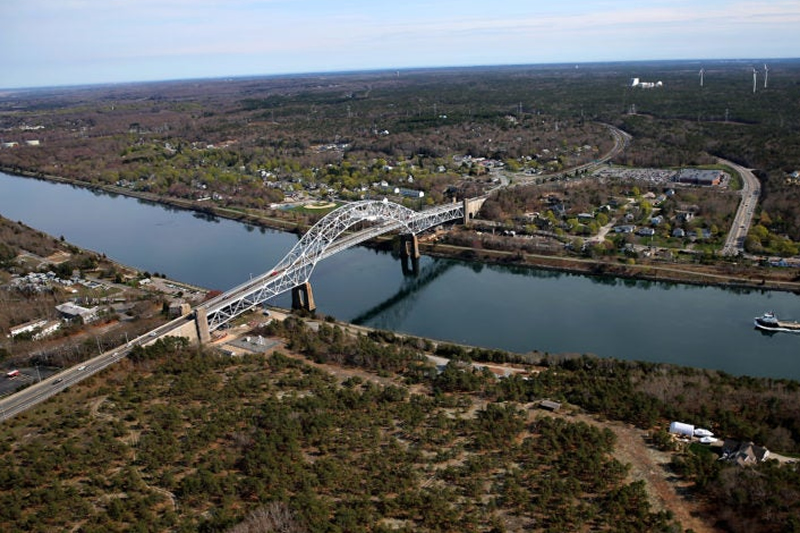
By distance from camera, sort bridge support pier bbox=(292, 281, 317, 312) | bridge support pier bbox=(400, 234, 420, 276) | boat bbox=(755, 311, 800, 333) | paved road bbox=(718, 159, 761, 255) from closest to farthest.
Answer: boat bbox=(755, 311, 800, 333), bridge support pier bbox=(292, 281, 317, 312), paved road bbox=(718, 159, 761, 255), bridge support pier bbox=(400, 234, 420, 276)

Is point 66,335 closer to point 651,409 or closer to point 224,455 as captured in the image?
point 224,455

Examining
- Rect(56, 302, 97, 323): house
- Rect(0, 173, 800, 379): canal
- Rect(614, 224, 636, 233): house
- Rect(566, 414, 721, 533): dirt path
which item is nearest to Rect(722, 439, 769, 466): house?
Rect(566, 414, 721, 533): dirt path

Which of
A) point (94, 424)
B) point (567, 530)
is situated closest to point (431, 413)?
point (567, 530)

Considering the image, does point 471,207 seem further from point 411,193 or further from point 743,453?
point 743,453

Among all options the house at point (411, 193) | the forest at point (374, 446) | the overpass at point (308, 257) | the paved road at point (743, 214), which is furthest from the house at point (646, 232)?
the house at point (411, 193)

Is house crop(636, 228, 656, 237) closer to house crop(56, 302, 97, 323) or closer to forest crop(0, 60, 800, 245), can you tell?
forest crop(0, 60, 800, 245)

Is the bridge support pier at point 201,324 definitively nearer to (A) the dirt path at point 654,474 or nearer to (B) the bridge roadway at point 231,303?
(B) the bridge roadway at point 231,303
